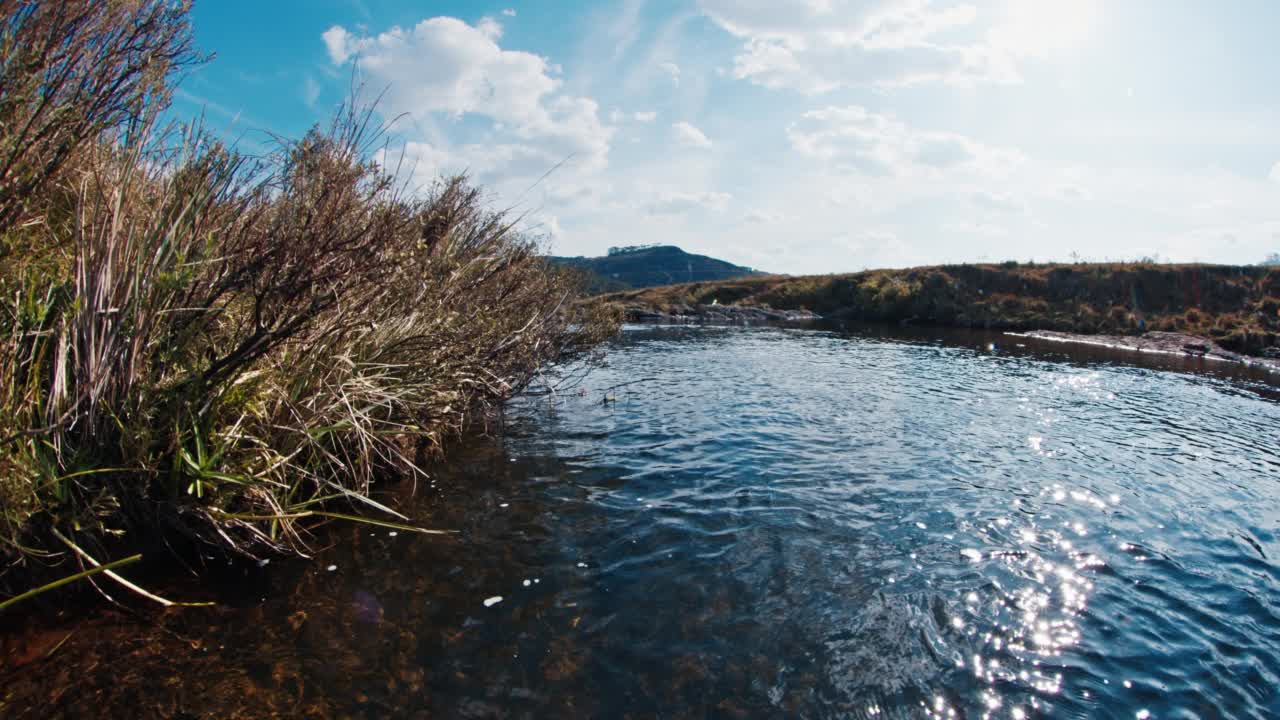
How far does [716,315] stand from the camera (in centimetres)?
6062

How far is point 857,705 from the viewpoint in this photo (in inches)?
208

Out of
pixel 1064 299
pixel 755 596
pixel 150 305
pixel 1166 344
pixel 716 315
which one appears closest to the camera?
pixel 150 305

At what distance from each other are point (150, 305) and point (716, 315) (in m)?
56.7


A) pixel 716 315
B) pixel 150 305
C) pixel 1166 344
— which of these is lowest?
pixel 1166 344

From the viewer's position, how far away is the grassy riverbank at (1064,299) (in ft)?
147

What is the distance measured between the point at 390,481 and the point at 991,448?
1343cm

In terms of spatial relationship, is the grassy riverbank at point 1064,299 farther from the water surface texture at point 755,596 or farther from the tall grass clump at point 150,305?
the tall grass clump at point 150,305

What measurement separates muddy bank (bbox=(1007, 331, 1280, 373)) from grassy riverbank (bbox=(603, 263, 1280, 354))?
6.79ft

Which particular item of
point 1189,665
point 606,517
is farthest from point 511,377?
point 1189,665

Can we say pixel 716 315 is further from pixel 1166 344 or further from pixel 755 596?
pixel 755 596

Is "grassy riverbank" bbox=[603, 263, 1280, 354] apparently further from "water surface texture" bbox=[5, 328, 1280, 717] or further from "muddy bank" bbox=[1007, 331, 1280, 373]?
"water surface texture" bbox=[5, 328, 1280, 717]

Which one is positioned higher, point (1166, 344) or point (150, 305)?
point (150, 305)

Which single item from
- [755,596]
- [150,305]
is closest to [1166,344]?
[755,596]

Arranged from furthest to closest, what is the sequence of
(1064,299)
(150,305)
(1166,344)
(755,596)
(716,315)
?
(716,315) → (1064,299) → (1166,344) → (755,596) → (150,305)
